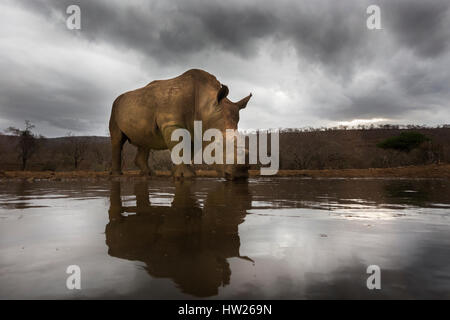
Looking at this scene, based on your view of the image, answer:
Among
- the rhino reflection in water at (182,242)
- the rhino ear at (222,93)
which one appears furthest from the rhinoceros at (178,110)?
the rhino reflection in water at (182,242)

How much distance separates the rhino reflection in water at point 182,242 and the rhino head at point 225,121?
4288mm

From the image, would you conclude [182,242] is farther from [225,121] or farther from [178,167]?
[178,167]

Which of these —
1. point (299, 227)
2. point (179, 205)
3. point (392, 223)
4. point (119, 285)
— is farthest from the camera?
point (179, 205)

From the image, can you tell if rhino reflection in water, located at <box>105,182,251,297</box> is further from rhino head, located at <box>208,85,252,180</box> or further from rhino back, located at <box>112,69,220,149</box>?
rhino back, located at <box>112,69,220,149</box>

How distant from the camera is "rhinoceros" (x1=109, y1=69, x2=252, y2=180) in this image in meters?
7.94

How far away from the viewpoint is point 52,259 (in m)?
1.44

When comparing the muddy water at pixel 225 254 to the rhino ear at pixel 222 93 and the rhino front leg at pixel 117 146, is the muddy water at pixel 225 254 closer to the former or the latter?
the rhino ear at pixel 222 93

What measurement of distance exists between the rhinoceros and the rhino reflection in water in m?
4.64

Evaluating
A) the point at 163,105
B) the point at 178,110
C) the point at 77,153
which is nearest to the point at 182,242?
the point at 178,110

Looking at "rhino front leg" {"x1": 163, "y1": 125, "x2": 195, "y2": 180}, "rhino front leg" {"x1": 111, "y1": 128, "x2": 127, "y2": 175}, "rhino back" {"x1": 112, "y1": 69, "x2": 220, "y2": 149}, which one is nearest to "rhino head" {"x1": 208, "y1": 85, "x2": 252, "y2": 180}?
"rhino back" {"x1": 112, "y1": 69, "x2": 220, "y2": 149}

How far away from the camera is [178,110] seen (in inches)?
338

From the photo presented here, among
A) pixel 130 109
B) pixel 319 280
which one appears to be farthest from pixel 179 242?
pixel 130 109

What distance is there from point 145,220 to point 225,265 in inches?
49.8

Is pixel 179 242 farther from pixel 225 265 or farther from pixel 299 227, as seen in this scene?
pixel 299 227
